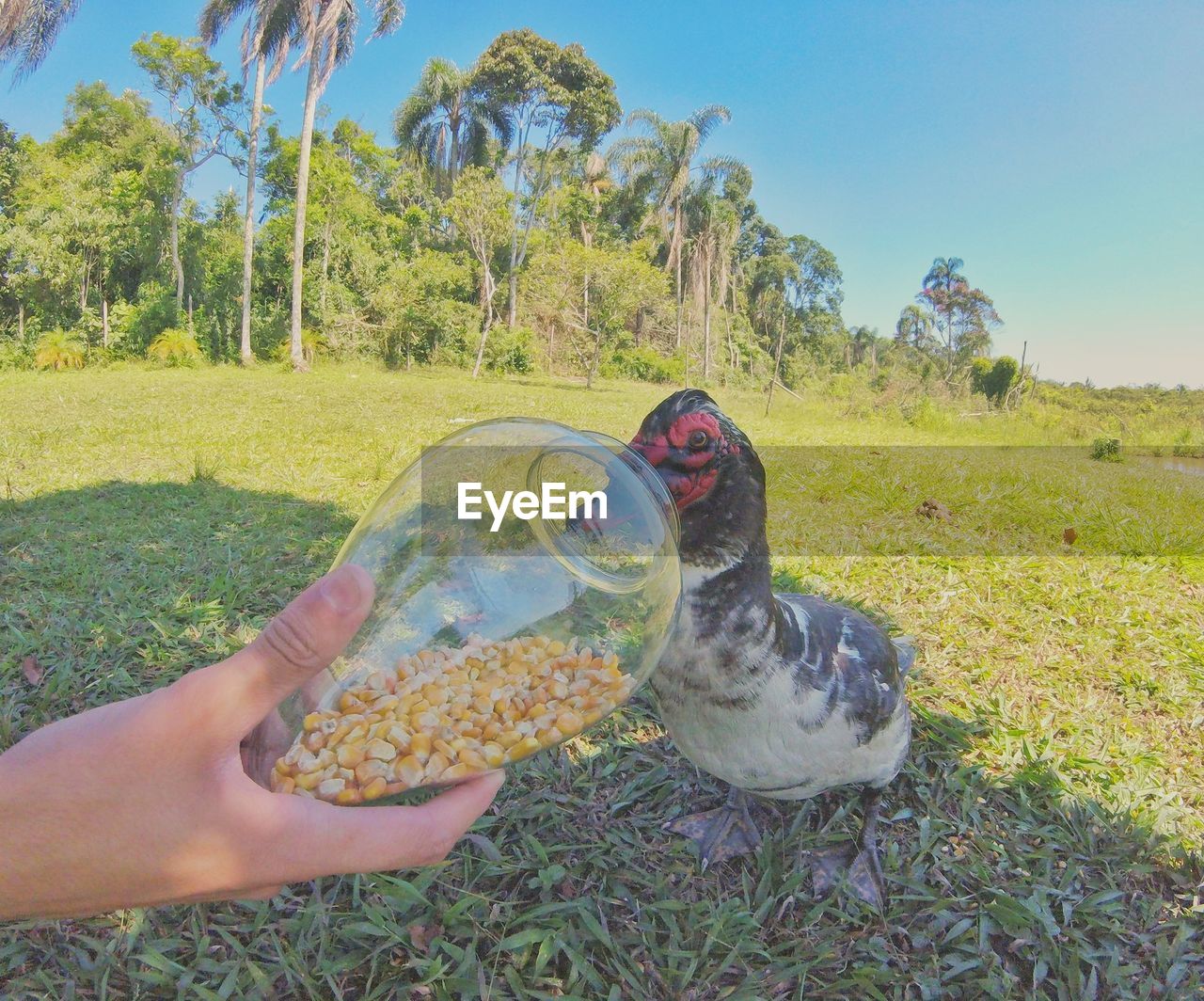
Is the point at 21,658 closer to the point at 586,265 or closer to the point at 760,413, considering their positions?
the point at 760,413

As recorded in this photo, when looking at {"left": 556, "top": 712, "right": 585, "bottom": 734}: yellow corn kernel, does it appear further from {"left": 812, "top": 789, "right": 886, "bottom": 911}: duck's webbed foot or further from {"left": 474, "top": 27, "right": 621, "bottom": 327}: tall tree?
{"left": 474, "top": 27, "right": 621, "bottom": 327}: tall tree

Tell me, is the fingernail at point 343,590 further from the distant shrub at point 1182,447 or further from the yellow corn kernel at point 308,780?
the distant shrub at point 1182,447

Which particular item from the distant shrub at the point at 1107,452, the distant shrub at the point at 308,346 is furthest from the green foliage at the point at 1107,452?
the distant shrub at the point at 308,346

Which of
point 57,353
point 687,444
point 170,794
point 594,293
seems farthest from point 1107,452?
point 57,353

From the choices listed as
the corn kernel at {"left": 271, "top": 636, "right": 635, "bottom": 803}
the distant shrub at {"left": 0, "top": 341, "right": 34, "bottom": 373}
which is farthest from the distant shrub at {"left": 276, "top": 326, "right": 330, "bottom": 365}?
the corn kernel at {"left": 271, "top": 636, "right": 635, "bottom": 803}

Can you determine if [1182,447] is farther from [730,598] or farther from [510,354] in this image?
[510,354]

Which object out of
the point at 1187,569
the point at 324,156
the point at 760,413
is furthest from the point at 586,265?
the point at 1187,569
